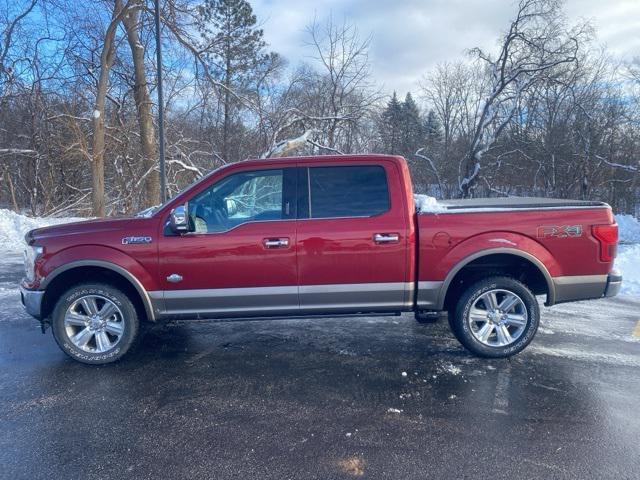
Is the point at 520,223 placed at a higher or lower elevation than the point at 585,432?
higher

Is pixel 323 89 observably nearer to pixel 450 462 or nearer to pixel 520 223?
pixel 520 223

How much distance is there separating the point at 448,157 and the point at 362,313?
95.6ft

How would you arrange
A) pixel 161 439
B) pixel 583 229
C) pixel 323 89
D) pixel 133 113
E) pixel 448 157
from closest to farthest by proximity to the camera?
pixel 161 439
pixel 583 229
pixel 133 113
pixel 323 89
pixel 448 157

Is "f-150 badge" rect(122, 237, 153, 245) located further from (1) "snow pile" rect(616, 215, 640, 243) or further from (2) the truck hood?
(1) "snow pile" rect(616, 215, 640, 243)

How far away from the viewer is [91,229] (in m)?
4.08

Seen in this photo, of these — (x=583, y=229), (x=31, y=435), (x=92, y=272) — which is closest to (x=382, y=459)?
(x=31, y=435)

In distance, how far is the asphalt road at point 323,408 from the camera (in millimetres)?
2658

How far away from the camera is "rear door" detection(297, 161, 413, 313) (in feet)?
13.3

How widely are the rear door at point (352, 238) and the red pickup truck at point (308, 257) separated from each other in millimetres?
11

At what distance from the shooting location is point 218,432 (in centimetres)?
302

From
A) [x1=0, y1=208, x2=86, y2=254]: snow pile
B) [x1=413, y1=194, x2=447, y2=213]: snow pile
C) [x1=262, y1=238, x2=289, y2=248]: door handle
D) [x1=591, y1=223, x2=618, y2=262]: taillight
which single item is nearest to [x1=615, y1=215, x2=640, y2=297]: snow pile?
[x1=591, y1=223, x2=618, y2=262]: taillight

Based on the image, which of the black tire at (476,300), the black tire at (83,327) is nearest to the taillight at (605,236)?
the black tire at (476,300)

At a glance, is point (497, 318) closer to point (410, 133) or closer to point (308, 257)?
point (308, 257)

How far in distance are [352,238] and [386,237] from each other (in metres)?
0.33
